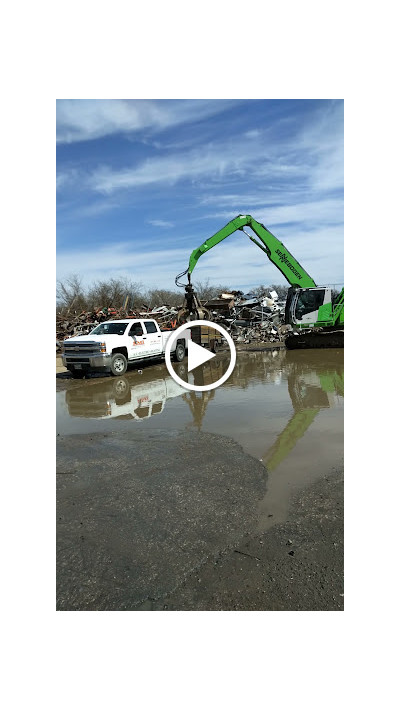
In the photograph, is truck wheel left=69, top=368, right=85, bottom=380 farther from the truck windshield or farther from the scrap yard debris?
the scrap yard debris

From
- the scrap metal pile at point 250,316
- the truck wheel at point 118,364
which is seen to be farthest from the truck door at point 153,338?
the scrap metal pile at point 250,316

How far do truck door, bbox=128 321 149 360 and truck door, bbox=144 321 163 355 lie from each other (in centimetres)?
22

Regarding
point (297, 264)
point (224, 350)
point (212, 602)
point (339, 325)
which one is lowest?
point (212, 602)

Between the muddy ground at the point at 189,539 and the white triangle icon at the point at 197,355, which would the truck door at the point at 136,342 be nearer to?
the white triangle icon at the point at 197,355

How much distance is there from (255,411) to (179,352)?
22.6ft

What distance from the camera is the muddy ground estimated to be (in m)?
2.56

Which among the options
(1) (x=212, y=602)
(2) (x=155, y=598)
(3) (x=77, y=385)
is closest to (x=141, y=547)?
(2) (x=155, y=598)

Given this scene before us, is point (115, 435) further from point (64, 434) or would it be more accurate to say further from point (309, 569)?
point (309, 569)

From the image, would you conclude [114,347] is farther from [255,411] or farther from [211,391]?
[255,411]

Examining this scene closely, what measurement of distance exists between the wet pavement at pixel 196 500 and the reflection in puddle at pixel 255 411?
3 cm

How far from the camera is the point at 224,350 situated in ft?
60.2

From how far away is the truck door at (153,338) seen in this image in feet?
41.4

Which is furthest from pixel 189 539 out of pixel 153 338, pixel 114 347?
pixel 153 338

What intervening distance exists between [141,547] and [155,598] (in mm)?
557
